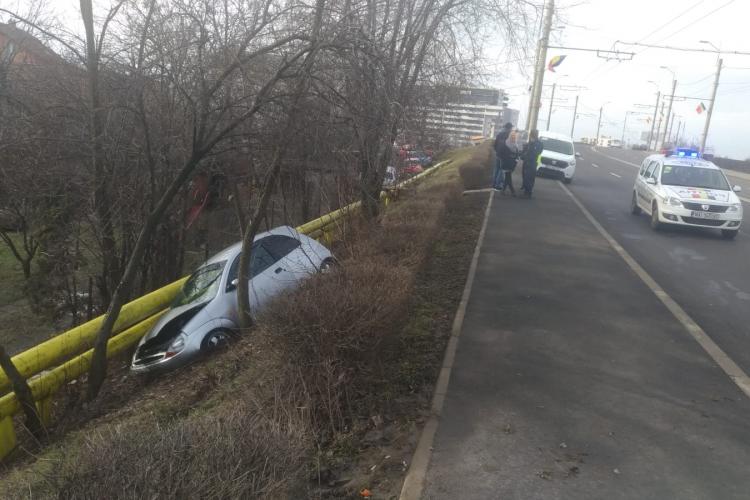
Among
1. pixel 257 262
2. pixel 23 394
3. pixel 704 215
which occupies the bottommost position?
pixel 23 394

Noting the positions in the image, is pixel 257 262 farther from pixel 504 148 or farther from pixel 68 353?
pixel 504 148

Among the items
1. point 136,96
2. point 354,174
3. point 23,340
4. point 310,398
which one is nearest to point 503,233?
point 354,174

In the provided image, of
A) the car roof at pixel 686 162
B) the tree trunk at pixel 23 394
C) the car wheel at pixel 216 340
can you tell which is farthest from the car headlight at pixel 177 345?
the car roof at pixel 686 162

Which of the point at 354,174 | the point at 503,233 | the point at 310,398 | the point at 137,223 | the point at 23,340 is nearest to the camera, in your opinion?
the point at 310,398

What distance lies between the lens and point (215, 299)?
856cm

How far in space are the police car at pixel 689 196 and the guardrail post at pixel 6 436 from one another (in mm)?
12567

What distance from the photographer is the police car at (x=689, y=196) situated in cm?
1240

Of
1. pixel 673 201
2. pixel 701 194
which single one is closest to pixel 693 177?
pixel 701 194

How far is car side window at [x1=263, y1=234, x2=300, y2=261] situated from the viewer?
369 inches

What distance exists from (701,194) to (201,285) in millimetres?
10595

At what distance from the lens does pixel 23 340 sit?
44.4 feet

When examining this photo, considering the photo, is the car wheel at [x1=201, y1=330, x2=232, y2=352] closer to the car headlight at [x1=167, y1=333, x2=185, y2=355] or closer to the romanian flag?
the car headlight at [x1=167, y1=333, x2=185, y2=355]

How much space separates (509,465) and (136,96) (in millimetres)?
6354

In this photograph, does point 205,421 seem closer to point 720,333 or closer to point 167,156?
point 720,333
